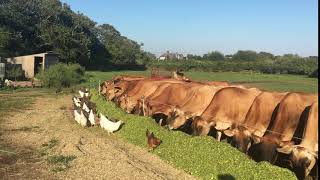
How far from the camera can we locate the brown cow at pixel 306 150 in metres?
8.09

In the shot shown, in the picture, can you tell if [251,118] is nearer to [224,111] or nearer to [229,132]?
[229,132]

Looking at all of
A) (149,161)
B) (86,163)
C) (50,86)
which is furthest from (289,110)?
(50,86)

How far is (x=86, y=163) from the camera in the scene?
10.5 m

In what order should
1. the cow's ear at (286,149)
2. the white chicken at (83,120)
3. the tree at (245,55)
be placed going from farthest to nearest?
the tree at (245,55), the white chicken at (83,120), the cow's ear at (286,149)

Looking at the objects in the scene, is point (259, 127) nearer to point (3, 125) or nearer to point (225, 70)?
point (3, 125)

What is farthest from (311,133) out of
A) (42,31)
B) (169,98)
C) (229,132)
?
(42,31)

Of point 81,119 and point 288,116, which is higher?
point 288,116

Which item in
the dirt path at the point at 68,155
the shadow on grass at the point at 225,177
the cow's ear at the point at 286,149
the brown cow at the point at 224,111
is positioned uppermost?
the brown cow at the point at 224,111

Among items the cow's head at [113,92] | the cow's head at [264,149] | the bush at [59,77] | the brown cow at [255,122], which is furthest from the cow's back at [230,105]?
the bush at [59,77]

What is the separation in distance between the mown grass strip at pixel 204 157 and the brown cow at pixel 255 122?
0.78 feet

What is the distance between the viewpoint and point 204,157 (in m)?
10.0

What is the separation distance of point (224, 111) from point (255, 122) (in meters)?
1.16

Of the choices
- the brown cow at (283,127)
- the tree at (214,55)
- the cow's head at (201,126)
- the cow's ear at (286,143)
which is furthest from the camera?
the tree at (214,55)

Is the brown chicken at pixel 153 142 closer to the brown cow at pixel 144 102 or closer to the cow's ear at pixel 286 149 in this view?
the brown cow at pixel 144 102
